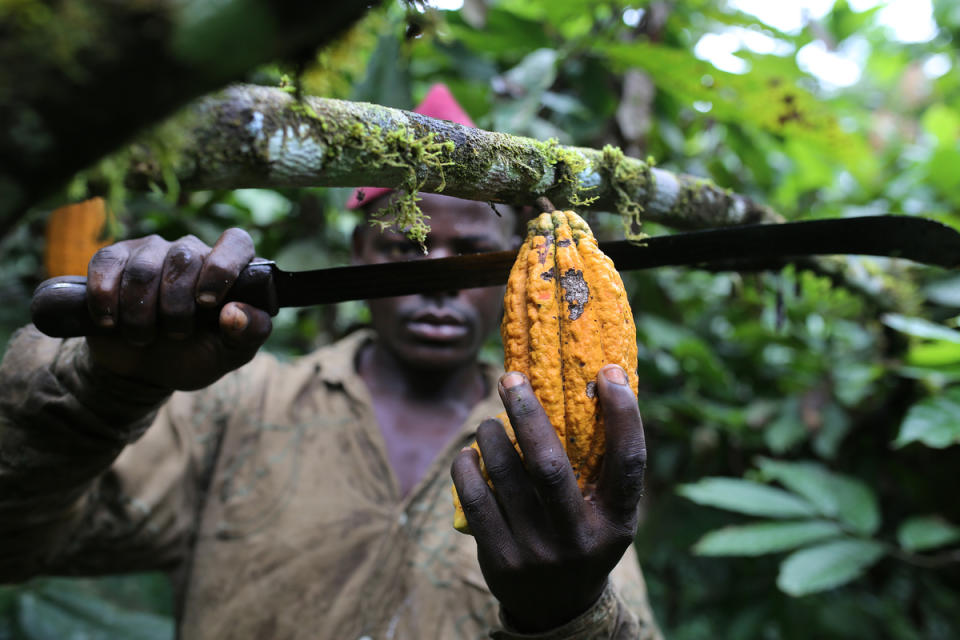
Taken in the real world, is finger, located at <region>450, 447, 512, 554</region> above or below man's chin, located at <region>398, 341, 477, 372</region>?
above

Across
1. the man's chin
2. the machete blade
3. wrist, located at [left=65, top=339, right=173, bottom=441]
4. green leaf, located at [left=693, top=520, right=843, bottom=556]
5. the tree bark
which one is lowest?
green leaf, located at [left=693, top=520, right=843, bottom=556]

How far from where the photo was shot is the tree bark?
33 centimetres

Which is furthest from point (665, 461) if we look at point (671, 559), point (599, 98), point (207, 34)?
point (207, 34)

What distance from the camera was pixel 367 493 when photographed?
59.2 inches

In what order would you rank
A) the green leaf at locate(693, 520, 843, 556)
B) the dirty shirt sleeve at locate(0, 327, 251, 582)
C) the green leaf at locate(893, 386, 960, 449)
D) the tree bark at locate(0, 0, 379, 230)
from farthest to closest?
the green leaf at locate(693, 520, 843, 556), the green leaf at locate(893, 386, 960, 449), the dirty shirt sleeve at locate(0, 327, 251, 582), the tree bark at locate(0, 0, 379, 230)

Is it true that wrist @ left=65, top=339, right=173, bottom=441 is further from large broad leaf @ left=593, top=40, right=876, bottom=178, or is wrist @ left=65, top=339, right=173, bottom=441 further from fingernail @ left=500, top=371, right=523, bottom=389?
large broad leaf @ left=593, top=40, right=876, bottom=178

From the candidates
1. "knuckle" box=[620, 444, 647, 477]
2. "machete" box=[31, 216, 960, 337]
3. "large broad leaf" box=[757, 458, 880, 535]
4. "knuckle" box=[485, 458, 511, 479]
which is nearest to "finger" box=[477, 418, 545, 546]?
"knuckle" box=[485, 458, 511, 479]

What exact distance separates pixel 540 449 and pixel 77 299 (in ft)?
2.08

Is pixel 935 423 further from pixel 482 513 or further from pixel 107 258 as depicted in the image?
pixel 107 258

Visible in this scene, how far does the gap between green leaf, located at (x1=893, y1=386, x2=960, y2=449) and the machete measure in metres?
0.53

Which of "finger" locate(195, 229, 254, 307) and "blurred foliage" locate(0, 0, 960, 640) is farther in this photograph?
"blurred foliage" locate(0, 0, 960, 640)

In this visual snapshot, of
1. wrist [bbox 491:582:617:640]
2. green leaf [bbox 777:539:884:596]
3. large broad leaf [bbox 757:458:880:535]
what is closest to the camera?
wrist [bbox 491:582:617:640]

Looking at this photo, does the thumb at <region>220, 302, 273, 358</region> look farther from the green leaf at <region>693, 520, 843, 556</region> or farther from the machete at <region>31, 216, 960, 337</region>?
the green leaf at <region>693, 520, 843, 556</region>

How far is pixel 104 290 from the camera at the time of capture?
2.63 ft
